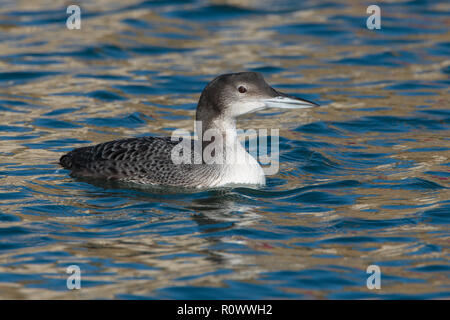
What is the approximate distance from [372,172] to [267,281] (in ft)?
10.3

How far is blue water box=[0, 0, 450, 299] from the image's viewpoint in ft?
21.8

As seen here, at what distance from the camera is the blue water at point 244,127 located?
21.8 feet

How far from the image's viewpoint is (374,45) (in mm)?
14625

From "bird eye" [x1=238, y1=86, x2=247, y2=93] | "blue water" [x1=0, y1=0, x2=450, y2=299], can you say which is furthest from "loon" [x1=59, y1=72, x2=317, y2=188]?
"blue water" [x1=0, y1=0, x2=450, y2=299]

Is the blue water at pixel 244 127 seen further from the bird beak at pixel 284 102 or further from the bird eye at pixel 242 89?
the bird eye at pixel 242 89

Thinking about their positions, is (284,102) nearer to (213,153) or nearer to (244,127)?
(213,153)

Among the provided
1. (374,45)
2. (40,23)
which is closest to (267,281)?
(374,45)

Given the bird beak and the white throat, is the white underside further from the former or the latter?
the bird beak

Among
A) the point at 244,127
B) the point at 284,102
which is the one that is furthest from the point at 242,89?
the point at 244,127

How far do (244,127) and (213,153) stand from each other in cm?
291

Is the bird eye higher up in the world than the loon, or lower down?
higher up

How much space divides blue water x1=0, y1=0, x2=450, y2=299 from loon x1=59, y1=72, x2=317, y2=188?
0.55 feet

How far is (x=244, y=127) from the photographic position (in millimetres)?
11352

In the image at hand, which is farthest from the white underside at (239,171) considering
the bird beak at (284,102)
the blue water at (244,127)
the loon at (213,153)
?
the bird beak at (284,102)
